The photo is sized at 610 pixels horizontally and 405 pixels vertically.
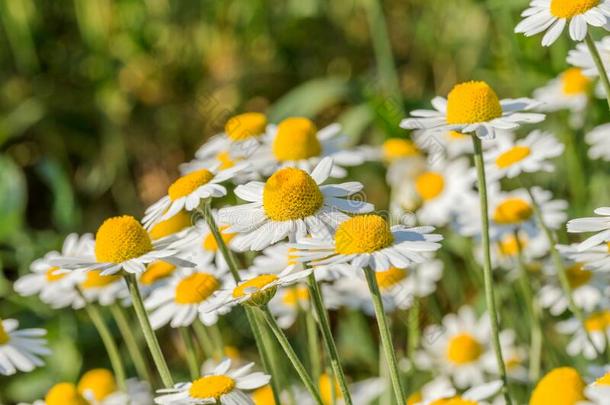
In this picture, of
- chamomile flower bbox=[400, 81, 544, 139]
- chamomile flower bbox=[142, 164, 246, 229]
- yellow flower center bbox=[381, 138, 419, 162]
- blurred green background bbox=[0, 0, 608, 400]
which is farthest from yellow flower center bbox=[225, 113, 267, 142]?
blurred green background bbox=[0, 0, 608, 400]

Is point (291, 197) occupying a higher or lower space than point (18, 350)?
higher

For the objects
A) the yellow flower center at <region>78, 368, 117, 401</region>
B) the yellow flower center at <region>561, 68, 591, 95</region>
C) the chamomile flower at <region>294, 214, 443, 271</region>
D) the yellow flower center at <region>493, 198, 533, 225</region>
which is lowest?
the yellow flower center at <region>78, 368, 117, 401</region>

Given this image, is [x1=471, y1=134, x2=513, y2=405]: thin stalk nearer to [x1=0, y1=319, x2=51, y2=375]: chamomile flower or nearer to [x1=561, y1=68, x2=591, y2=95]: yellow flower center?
[x1=0, y1=319, x2=51, y2=375]: chamomile flower

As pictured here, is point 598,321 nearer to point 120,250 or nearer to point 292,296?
point 292,296

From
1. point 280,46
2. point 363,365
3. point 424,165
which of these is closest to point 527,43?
point 424,165

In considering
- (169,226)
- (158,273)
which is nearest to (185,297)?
(158,273)

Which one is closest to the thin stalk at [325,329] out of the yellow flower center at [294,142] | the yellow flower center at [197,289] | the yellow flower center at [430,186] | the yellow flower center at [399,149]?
the yellow flower center at [197,289]
